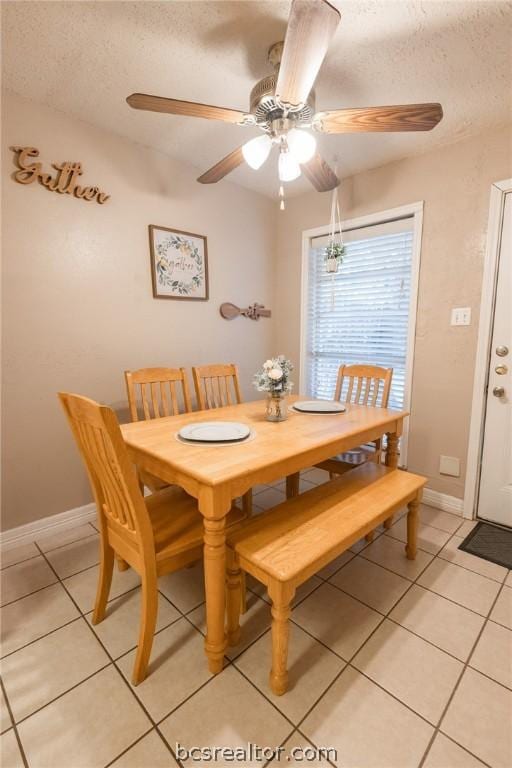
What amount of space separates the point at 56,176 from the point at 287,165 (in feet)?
4.42

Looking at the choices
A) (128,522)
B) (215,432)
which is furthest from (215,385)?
(128,522)

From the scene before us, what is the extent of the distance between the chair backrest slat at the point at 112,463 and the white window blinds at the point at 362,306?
2.13m

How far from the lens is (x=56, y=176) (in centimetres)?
194

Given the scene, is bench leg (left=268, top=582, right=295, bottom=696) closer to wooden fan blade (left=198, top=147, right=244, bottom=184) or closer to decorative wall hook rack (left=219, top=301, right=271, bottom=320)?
wooden fan blade (left=198, top=147, right=244, bottom=184)

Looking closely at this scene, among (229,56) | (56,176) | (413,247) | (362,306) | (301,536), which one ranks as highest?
(229,56)

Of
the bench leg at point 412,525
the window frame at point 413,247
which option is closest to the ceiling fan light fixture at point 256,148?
the window frame at point 413,247

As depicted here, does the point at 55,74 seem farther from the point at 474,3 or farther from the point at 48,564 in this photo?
the point at 48,564

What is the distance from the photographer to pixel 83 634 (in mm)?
1375

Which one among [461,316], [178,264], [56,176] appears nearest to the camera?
[56,176]

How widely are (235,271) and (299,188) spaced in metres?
0.90

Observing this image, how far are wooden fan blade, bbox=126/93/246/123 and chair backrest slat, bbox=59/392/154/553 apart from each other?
114cm

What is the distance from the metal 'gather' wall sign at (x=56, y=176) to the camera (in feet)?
5.91

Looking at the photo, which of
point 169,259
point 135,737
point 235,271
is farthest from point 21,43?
point 135,737

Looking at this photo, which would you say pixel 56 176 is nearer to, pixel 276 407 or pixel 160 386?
pixel 160 386
